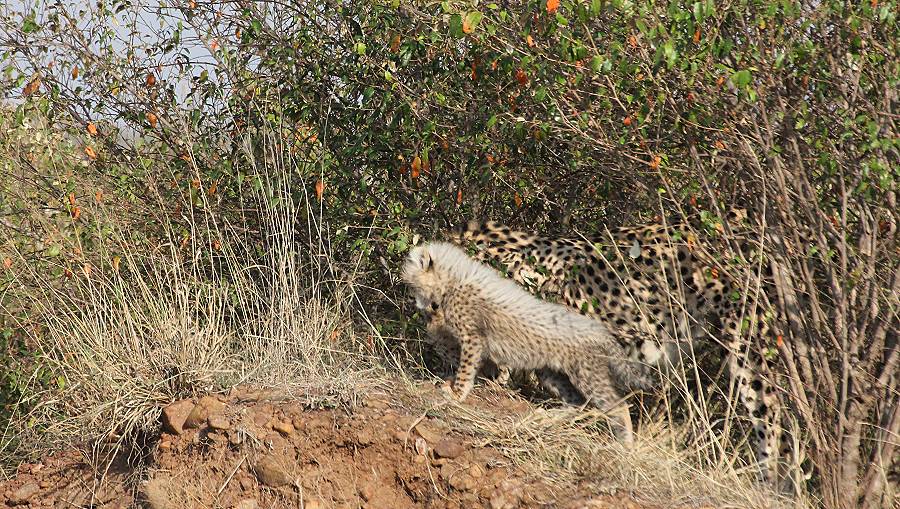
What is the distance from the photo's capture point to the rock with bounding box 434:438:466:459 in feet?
14.2

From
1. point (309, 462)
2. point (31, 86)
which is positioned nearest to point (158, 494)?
point (309, 462)

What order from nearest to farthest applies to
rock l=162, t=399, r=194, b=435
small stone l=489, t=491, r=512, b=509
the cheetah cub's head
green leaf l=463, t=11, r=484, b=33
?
green leaf l=463, t=11, r=484, b=33
small stone l=489, t=491, r=512, b=509
rock l=162, t=399, r=194, b=435
the cheetah cub's head

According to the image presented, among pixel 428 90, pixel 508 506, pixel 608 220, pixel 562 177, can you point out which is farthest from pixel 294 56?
pixel 508 506

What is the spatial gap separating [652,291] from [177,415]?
2.48 metres

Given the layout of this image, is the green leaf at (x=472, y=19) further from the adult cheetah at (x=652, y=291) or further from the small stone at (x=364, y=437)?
the small stone at (x=364, y=437)

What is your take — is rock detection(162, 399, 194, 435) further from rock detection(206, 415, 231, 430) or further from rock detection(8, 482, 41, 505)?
rock detection(8, 482, 41, 505)

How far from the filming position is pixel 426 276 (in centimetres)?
525

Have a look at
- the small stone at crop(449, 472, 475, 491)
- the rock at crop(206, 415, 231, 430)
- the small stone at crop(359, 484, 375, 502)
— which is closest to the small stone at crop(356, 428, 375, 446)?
the small stone at crop(359, 484, 375, 502)

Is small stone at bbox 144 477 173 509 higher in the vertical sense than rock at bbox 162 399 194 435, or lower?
lower

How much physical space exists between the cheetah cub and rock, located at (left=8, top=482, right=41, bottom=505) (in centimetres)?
202

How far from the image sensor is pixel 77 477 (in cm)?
494

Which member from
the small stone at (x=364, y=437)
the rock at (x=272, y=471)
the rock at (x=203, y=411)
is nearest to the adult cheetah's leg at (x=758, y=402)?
the small stone at (x=364, y=437)

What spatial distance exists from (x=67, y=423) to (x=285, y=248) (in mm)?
Answer: 1328

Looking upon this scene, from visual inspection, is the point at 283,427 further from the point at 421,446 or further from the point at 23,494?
the point at 23,494
